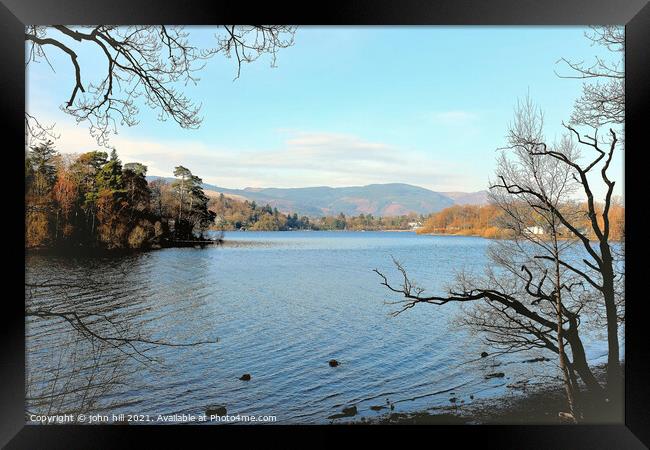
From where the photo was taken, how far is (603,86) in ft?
13.6

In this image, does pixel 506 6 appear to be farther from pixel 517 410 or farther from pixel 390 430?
pixel 517 410

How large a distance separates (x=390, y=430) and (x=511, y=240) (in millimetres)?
2934

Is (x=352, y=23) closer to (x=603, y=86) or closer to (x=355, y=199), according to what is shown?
(x=603, y=86)

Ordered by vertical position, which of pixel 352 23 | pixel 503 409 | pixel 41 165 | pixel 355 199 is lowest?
pixel 503 409

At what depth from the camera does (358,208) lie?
32.3 feet

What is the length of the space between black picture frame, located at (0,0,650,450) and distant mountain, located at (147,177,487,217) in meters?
3.26

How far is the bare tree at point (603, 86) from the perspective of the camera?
401 cm

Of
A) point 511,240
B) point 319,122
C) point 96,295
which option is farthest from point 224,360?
point 511,240

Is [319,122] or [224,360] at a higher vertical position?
[319,122]

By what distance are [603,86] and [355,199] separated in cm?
527

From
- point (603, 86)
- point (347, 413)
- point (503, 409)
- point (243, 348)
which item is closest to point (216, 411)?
point (347, 413)

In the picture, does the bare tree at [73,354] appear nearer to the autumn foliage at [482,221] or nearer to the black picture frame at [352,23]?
the black picture frame at [352,23]

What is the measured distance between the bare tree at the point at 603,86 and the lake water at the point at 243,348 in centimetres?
307

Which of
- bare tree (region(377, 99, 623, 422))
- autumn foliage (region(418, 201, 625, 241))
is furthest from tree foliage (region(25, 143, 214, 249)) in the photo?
autumn foliage (region(418, 201, 625, 241))
